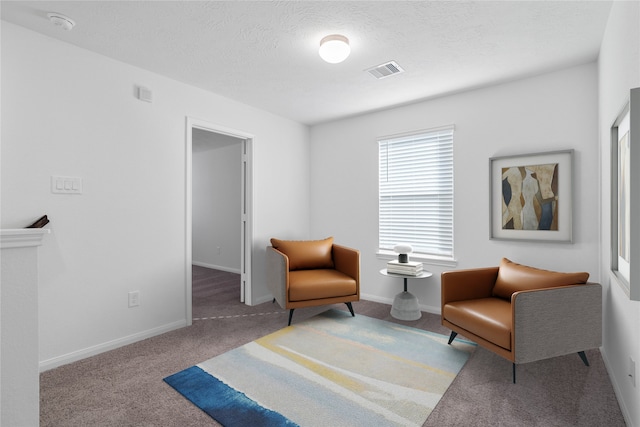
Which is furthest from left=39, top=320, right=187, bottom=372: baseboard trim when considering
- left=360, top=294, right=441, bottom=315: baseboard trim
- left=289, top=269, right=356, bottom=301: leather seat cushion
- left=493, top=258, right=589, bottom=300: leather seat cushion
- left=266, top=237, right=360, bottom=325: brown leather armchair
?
left=493, top=258, right=589, bottom=300: leather seat cushion

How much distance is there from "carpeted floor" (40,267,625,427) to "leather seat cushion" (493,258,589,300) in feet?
1.80

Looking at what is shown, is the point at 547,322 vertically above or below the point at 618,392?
above

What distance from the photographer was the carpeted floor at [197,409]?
178 cm

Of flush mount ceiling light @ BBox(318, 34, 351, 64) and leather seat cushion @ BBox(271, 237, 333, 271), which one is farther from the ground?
flush mount ceiling light @ BBox(318, 34, 351, 64)

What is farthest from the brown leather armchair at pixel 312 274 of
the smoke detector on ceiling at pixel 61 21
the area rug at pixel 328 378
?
the smoke detector on ceiling at pixel 61 21

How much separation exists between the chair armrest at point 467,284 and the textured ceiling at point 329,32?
181 cm

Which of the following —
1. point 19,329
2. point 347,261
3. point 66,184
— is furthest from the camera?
point 347,261

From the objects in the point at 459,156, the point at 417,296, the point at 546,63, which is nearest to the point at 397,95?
the point at 459,156

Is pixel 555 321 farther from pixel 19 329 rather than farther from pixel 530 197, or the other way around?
pixel 19 329

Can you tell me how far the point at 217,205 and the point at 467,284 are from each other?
16.0 feet

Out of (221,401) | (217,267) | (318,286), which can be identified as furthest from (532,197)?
(217,267)

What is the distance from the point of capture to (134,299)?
111 inches

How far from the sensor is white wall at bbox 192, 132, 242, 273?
5.88 metres

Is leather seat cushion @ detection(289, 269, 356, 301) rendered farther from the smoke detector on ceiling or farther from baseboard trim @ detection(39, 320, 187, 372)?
the smoke detector on ceiling
